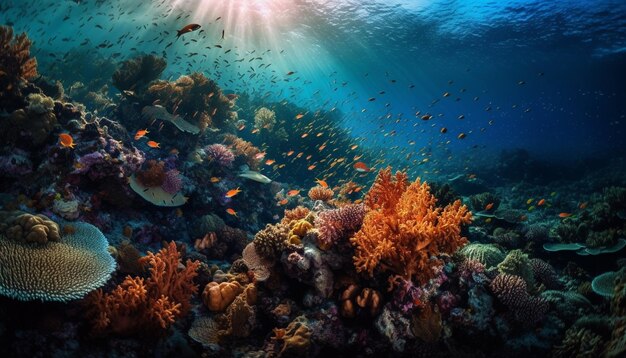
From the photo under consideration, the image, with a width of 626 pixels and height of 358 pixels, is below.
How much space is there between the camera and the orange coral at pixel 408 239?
4098 mm

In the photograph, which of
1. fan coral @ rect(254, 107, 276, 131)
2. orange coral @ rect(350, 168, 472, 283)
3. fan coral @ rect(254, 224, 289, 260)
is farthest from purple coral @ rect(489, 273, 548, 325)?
fan coral @ rect(254, 107, 276, 131)

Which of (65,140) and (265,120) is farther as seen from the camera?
(265,120)

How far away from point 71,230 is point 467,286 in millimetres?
6181

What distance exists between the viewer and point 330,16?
28.5 meters

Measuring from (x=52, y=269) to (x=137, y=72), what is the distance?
27.0 feet

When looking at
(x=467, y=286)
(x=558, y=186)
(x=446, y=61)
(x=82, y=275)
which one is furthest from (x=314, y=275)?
(x=446, y=61)

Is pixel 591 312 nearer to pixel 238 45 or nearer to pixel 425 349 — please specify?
pixel 425 349

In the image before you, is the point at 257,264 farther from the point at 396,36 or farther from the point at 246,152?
the point at 396,36

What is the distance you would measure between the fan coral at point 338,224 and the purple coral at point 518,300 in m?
2.20

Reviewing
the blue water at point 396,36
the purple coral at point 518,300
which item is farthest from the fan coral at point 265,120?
the purple coral at point 518,300

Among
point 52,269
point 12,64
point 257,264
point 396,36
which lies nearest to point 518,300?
point 257,264

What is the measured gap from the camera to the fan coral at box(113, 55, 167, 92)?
9773mm

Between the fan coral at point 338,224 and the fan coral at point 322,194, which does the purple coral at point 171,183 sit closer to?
the fan coral at point 322,194

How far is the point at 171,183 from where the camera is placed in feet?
24.0
